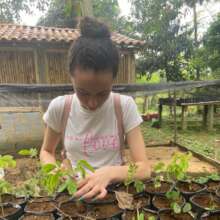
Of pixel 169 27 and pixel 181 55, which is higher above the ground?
pixel 169 27

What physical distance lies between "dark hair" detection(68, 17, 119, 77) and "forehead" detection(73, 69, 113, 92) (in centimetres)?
2

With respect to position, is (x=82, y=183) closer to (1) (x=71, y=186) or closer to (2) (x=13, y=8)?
(1) (x=71, y=186)

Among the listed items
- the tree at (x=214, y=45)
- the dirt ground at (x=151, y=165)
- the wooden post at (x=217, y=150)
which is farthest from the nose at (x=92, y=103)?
the tree at (x=214, y=45)

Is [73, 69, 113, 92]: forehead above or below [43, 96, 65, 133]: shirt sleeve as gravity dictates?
above

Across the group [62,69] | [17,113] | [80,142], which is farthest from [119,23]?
[80,142]

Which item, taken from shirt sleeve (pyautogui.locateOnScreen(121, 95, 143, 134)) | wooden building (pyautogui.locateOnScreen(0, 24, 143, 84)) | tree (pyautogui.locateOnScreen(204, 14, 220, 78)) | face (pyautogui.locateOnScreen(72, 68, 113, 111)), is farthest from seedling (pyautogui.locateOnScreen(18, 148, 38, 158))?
tree (pyautogui.locateOnScreen(204, 14, 220, 78))

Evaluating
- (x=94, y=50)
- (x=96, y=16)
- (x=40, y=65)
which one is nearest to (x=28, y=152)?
(x=94, y=50)

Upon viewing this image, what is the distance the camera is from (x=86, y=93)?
43.2 inches

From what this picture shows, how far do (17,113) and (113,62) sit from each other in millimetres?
3989

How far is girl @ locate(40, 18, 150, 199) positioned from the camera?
→ 1046 mm

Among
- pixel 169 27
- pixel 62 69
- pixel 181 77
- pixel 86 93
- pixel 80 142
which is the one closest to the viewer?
pixel 86 93

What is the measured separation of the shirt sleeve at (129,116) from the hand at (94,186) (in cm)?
36

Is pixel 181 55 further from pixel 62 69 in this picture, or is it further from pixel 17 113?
pixel 17 113

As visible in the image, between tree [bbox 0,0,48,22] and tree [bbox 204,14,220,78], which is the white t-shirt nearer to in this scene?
tree [bbox 204,14,220,78]
